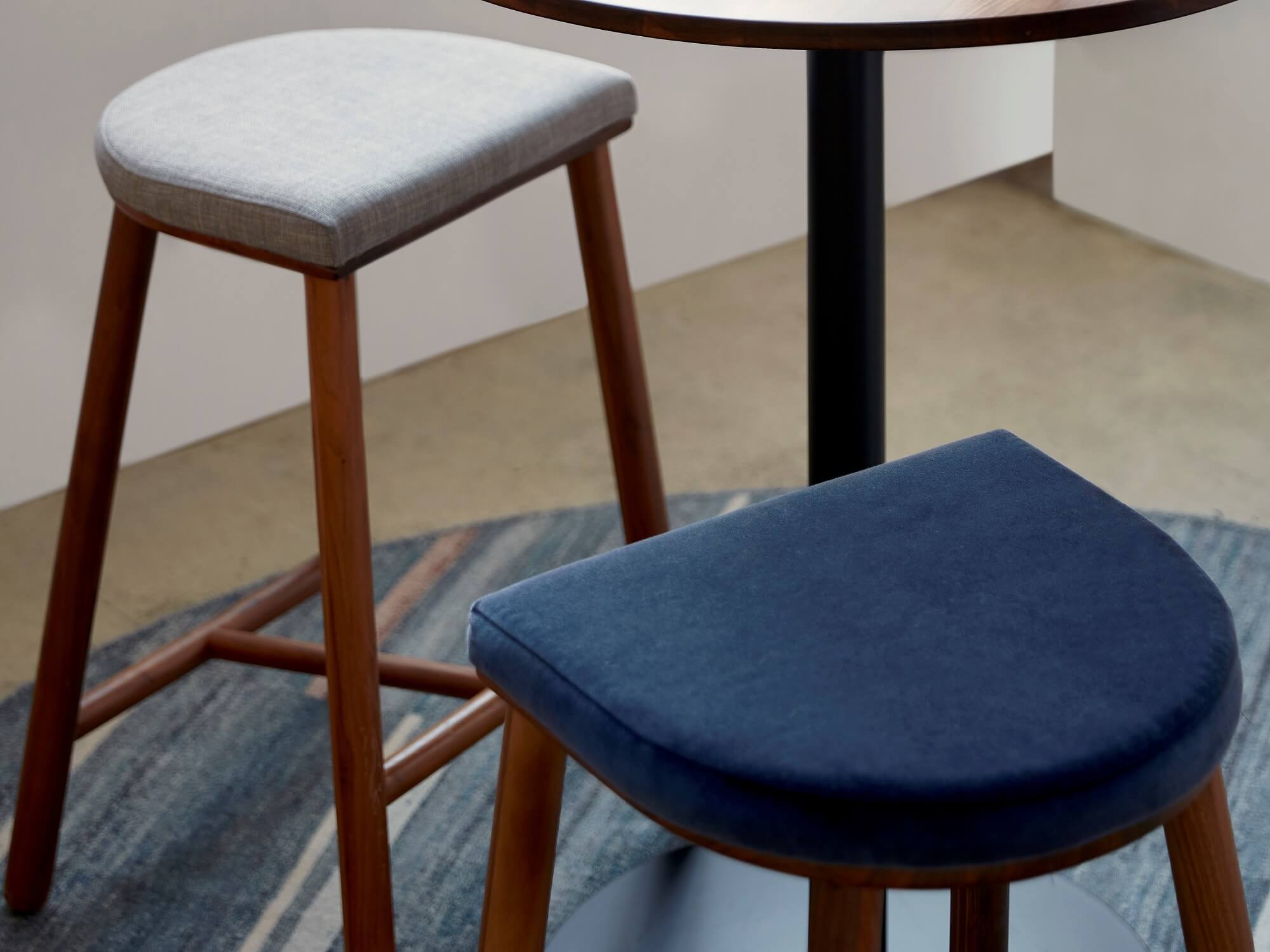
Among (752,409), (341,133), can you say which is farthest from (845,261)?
(752,409)

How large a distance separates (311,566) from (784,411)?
0.96 meters

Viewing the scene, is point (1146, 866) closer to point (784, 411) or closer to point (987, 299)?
point (784, 411)

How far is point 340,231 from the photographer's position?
1157 mm

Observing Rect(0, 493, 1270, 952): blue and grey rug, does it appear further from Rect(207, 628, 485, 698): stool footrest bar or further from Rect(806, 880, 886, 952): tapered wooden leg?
Rect(806, 880, 886, 952): tapered wooden leg

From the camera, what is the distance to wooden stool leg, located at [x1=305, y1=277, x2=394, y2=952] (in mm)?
1215

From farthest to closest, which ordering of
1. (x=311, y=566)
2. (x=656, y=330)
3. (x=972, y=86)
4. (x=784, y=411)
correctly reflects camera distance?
(x=972, y=86) < (x=656, y=330) < (x=784, y=411) < (x=311, y=566)

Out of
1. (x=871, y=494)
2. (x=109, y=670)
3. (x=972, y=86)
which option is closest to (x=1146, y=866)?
(x=871, y=494)

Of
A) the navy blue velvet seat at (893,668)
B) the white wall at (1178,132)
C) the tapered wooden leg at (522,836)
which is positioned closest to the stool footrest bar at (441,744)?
the tapered wooden leg at (522,836)

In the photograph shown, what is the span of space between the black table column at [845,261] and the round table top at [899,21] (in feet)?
1.17

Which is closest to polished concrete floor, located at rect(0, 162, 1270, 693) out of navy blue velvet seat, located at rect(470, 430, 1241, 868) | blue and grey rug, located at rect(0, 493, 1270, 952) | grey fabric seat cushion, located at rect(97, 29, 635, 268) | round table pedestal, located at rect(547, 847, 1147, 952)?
blue and grey rug, located at rect(0, 493, 1270, 952)

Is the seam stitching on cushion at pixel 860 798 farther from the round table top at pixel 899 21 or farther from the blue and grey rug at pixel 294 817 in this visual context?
the blue and grey rug at pixel 294 817

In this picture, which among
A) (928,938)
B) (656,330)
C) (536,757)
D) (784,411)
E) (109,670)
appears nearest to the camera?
(536,757)

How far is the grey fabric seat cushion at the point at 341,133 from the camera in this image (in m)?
1.19

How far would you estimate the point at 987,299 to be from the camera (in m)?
2.84
